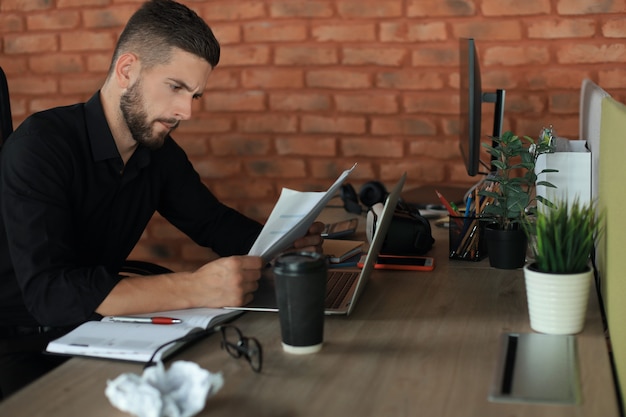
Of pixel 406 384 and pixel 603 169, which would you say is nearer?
pixel 406 384

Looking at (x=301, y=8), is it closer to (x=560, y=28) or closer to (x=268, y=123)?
(x=268, y=123)

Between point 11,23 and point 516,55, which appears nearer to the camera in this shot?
point 516,55

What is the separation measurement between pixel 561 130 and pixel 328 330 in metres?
1.65

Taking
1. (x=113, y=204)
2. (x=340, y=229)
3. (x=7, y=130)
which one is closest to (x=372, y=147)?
(x=340, y=229)

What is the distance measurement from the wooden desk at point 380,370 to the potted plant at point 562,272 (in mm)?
44

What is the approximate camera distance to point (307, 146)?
2.95m

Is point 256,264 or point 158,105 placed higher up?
point 158,105

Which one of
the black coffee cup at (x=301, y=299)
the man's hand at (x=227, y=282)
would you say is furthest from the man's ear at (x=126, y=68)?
the black coffee cup at (x=301, y=299)

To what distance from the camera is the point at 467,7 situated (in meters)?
2.70

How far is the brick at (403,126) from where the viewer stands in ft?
9.28

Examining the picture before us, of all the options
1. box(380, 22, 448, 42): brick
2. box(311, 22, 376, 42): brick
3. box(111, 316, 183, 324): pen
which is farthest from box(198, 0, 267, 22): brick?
box(111, 316, 183, 324): pen

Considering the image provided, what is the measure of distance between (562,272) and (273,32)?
184 cm

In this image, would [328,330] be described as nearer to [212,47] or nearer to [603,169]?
[603,169]

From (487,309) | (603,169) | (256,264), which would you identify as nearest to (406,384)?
(487,309)
